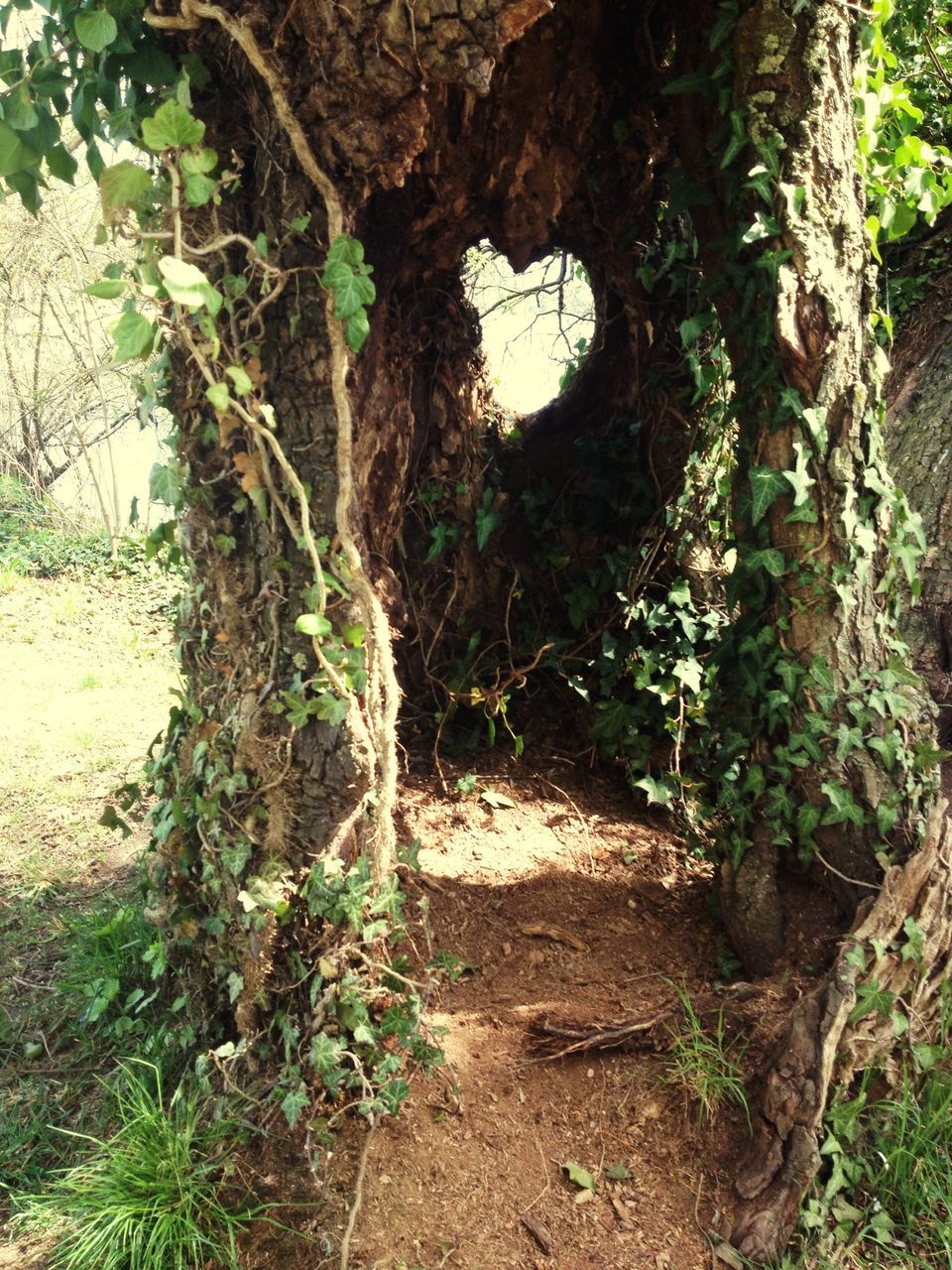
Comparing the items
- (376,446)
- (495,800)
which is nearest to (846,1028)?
(495,800)

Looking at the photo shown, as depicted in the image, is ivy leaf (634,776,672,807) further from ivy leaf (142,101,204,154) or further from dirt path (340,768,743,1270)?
ivy leaf (142,101,204,154)

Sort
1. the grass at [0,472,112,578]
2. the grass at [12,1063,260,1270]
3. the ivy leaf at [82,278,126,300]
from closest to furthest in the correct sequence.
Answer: the ivy leaf at [82,278,126,300]
the grass at [12,1063,260,1270]
the grass at [0,472,112,578]

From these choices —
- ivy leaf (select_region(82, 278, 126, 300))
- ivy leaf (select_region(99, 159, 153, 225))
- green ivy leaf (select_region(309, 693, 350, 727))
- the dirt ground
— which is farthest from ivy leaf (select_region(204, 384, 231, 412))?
the dirt ground

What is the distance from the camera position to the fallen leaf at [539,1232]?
79.4 inches

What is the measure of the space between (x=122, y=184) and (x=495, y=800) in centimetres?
215

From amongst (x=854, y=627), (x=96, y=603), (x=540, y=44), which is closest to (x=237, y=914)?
(x=854, y=627)

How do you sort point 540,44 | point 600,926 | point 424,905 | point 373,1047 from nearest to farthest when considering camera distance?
point 373,1047 < point 424,905 < point 540,44 < point 600,926

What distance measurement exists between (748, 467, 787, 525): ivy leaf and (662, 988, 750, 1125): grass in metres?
1.27

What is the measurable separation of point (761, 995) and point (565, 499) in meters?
1.78

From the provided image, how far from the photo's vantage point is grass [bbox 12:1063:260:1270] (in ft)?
6.40

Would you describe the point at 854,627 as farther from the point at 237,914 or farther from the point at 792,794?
the point at 237,914

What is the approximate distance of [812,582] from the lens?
242 centimetres

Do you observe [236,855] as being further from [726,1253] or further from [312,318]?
[726,1253]

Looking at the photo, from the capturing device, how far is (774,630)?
249 centimetres
